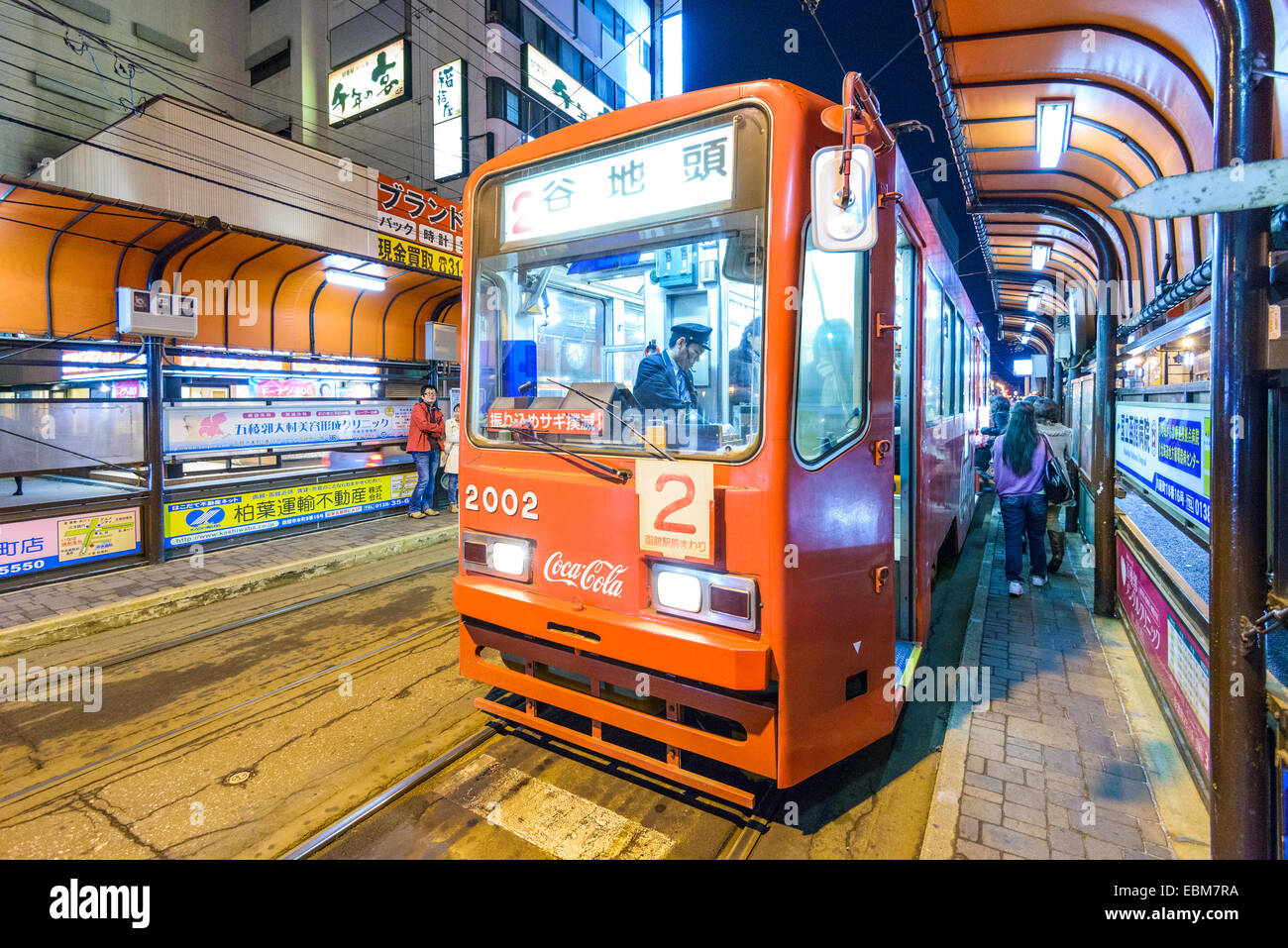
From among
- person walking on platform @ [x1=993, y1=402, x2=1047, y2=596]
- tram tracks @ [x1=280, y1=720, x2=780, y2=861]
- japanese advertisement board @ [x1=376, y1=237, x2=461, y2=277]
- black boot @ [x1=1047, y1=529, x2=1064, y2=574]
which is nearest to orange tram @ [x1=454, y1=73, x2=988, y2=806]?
tram tracks @ [x1=280, y1=720, x2=780, y2=861]

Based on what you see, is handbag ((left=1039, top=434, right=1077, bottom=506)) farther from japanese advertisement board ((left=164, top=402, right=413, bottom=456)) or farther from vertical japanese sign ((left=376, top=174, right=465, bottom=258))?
vertical japanese sign ((left=376, top=174, right=465, bottom=258))

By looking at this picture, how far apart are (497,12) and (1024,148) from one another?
64.1 ft

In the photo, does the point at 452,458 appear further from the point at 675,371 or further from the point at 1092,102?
the point at 1092,102

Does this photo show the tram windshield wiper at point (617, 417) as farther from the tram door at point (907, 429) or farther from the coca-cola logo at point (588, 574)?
the tram door at point (907, 429)

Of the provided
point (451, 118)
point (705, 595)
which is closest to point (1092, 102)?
point (705, 595)

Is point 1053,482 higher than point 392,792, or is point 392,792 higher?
point 1053,482

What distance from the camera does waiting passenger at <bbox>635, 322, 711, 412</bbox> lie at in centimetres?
315

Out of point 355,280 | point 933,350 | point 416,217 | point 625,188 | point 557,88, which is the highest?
point 557,88

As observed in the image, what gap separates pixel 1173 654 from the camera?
3.54 metres

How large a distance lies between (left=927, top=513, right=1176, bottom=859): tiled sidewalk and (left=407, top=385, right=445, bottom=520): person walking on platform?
324 inches

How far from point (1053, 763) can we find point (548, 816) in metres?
2.67

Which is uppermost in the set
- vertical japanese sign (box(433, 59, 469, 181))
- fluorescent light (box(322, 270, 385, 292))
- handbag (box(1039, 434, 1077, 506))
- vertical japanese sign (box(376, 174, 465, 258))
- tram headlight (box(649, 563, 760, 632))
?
vertical japanese sign (box(433, 59, 469, 181))

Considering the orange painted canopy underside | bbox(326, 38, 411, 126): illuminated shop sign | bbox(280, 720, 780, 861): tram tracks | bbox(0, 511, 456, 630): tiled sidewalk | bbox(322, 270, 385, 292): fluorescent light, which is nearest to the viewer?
bbox(280, 720, 780, 861): tram tracks

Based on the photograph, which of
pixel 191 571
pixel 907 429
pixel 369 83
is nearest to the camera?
pixel 907 429
